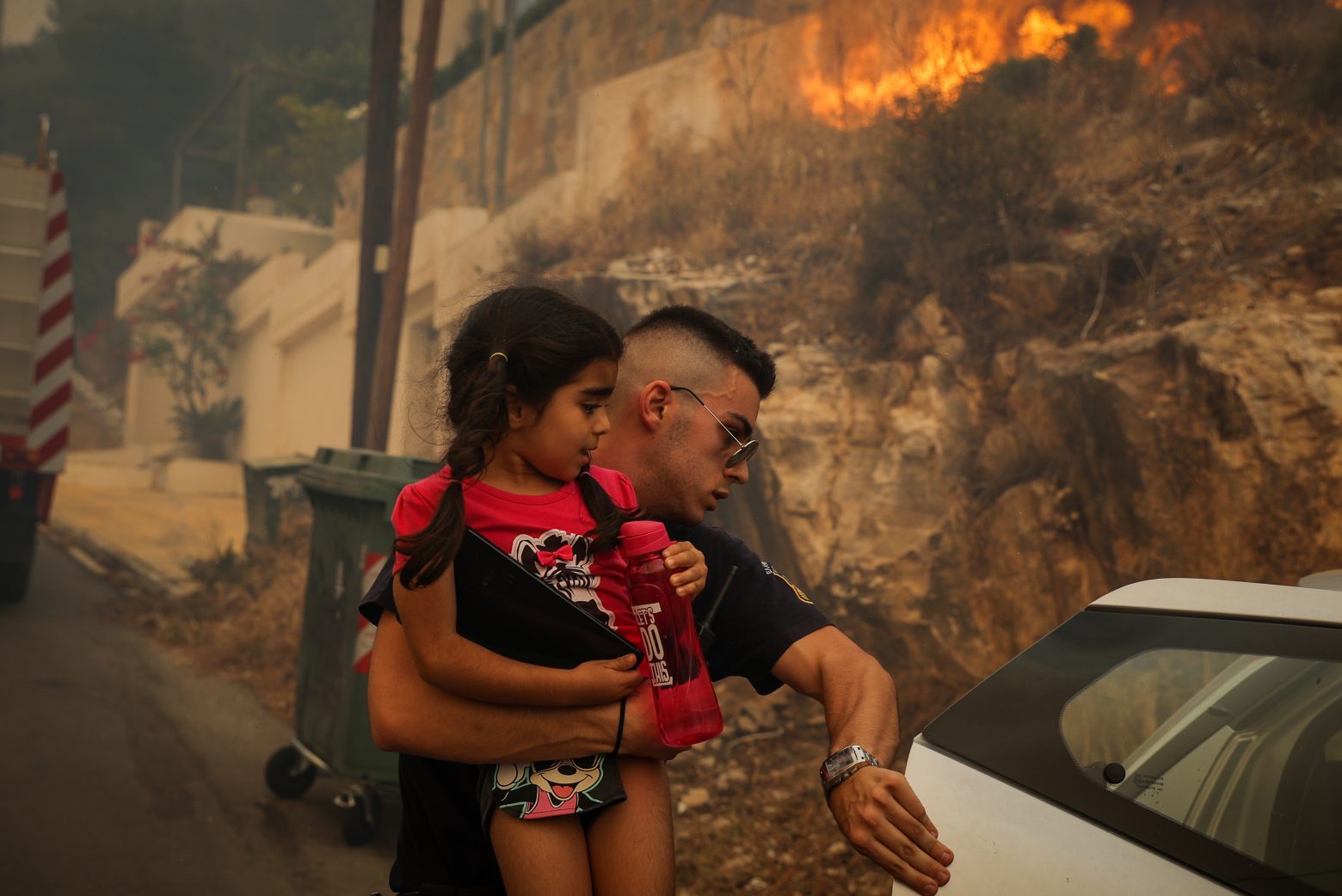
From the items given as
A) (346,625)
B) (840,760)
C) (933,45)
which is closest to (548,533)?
(840,760)

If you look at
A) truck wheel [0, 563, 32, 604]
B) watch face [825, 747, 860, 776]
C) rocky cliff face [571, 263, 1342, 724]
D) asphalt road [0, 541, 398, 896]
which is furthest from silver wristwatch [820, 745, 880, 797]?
truck wheel [0, 563, 32, 604]

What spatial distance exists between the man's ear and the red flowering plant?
2226 cm

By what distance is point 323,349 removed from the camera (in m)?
18.4

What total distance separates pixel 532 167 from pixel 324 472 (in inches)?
606

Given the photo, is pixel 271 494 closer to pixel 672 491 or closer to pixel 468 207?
pixel 468 207

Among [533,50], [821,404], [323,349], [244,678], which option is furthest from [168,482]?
[821,404]

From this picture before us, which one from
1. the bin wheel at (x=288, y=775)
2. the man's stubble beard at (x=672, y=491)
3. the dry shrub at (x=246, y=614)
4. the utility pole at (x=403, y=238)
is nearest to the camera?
the man's stubble beard at (x=672, y=491)

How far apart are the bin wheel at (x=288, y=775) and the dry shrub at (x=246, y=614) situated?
55.0 inches

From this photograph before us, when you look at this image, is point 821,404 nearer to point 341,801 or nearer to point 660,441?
point 341,801

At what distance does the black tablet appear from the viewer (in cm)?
178

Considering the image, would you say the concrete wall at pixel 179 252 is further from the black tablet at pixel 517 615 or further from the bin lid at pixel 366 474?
the black tablet at pixel 517 615

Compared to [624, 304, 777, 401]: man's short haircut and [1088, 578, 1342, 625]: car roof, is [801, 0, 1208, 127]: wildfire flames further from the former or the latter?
[1088, 578, 1342, 625]: car roof

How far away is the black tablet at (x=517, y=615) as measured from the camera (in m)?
1.78

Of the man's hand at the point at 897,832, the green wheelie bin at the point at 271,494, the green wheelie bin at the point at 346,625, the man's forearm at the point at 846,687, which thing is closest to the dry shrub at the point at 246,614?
the green wheelie bin at the point at 271,494
